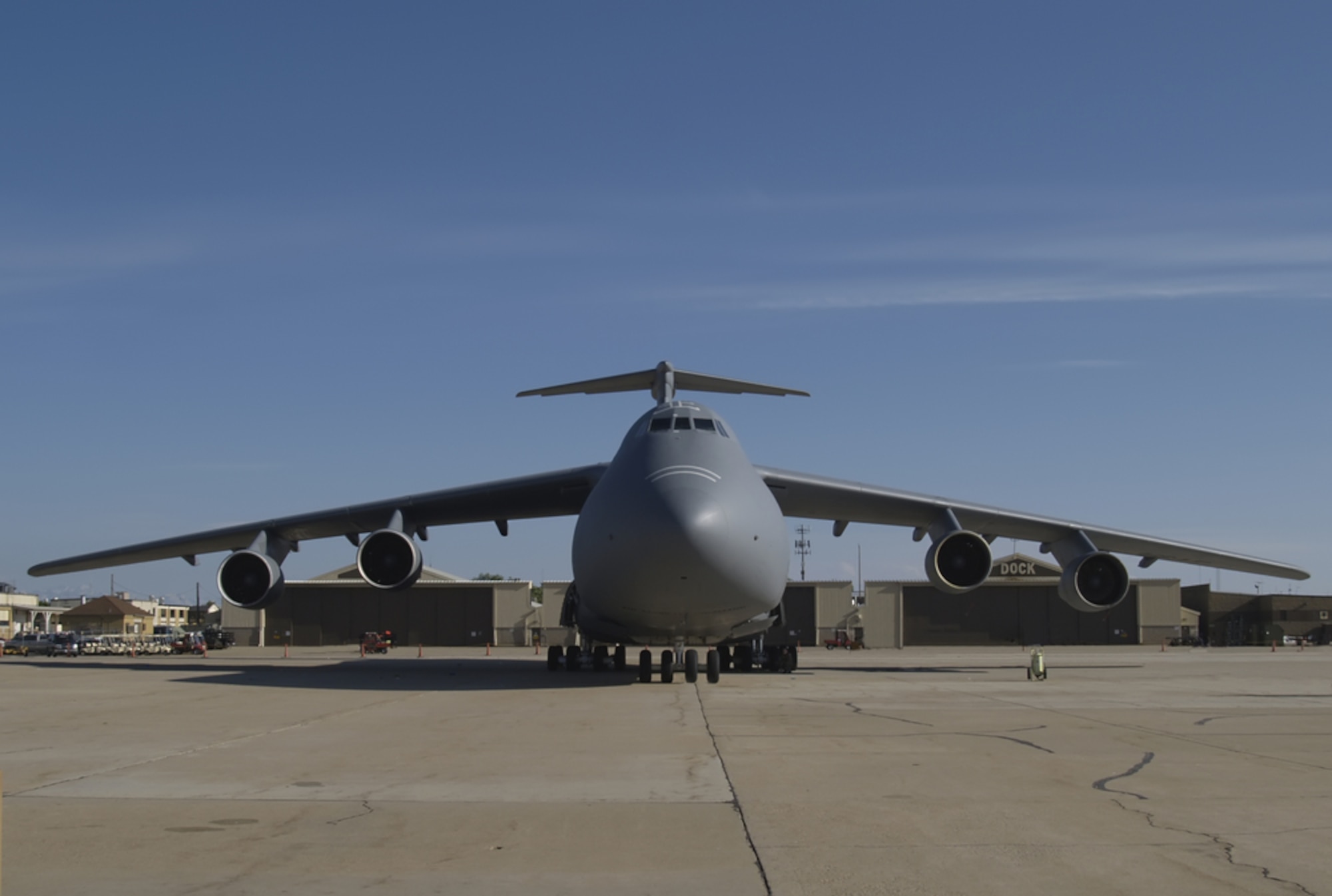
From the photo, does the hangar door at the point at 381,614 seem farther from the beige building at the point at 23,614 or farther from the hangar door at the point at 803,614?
the beige building at the point at 23,614

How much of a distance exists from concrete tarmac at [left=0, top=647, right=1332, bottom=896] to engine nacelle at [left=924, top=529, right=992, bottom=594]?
19.1 ft

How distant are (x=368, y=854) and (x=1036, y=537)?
66.3 feet

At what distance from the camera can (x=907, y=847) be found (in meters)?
5.76

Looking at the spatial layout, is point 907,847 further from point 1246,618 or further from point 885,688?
point 1246,618

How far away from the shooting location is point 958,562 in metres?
21.9

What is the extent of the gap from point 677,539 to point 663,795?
345 inches

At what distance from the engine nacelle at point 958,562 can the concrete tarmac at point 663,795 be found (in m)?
5.81

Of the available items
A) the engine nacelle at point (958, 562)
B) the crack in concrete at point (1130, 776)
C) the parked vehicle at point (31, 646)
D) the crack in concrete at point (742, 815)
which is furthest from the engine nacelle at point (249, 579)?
the parked vehicle at point (31, 646)

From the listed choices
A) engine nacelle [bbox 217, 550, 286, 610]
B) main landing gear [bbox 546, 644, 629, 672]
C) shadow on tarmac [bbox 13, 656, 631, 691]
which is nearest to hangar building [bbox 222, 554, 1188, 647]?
shadow on tarmac [bbox 13, 656, 631, 691]

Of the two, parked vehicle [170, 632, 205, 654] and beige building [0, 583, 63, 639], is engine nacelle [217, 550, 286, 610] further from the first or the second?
beige building [0, 583, 63, 639]

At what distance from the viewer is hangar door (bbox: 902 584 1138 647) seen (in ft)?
158

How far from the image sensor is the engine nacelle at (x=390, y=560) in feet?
71.1

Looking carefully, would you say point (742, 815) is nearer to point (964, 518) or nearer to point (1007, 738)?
point (1007, 738)

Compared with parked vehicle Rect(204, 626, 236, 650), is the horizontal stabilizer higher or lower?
higher
